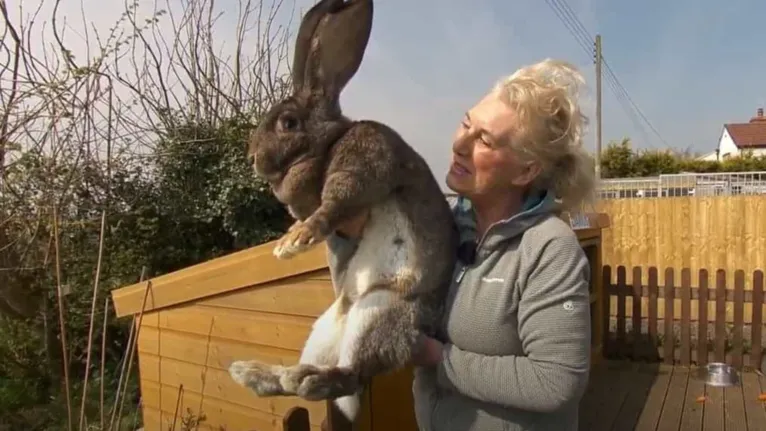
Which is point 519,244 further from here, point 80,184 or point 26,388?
point 26,388

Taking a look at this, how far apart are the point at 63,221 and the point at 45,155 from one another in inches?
30.4

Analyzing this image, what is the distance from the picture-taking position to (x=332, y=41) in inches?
61.2

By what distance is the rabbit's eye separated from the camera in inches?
63.9

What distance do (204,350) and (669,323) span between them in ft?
14.6

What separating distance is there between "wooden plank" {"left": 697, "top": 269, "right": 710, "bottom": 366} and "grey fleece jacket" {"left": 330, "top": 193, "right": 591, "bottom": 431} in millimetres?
5256

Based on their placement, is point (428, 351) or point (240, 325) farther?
point (240, 325)

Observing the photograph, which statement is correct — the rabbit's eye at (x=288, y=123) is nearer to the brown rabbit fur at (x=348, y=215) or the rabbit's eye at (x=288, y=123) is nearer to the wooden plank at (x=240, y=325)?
the brown rabbit fur at (x=348, y=215)

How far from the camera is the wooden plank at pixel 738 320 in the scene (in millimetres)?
6156

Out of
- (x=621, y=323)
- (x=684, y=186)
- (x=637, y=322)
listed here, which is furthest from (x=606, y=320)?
(x=684, y=186)

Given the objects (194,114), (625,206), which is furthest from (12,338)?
(625,206)

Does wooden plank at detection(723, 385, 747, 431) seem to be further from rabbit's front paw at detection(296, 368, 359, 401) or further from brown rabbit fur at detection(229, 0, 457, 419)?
rabbit's front paw at detection(296, 368, 359, 401)

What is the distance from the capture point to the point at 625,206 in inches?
401

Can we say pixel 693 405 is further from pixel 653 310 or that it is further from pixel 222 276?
pixel 222 276

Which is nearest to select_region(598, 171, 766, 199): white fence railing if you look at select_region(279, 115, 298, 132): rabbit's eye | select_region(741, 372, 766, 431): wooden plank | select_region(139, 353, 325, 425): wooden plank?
select_region(741, 372, 766, 431): wooden plank
